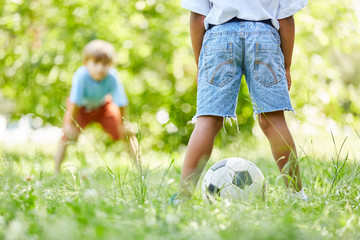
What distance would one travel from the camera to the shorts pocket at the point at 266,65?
2.08m

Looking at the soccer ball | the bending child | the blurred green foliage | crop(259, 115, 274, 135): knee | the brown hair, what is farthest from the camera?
the blurred green foliage

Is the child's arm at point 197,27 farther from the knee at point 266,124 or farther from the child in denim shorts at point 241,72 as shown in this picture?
the knee at point 266,124

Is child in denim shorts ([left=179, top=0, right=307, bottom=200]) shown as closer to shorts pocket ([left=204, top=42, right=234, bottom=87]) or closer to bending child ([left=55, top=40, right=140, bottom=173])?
shorts pocket ([left=204, top=42, right=234, bottom=87])

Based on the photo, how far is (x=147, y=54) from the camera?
17.6 ft

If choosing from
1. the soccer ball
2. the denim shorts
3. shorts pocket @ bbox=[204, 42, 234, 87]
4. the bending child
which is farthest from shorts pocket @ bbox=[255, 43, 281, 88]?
the bending child

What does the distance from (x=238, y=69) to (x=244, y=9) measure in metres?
0.30

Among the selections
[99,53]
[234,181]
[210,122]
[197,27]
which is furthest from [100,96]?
[234,181]

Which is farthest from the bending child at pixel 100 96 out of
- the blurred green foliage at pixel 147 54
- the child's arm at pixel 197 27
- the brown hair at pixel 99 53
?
the child's arm at pixel 197 27

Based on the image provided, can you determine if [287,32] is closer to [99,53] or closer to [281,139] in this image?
[281,139]

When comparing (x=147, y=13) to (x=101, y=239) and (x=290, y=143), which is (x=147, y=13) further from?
(x=101, y=239)

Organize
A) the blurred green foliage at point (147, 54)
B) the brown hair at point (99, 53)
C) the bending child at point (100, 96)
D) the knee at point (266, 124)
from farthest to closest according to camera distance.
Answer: the blurred green foliage at point (147, 54) < the brown hair at point (99, 53) < the bending child at point (100, 96) < the knee at point (266, 124)

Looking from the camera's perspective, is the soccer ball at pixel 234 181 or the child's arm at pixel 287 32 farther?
the child's arm at pixel 287 32

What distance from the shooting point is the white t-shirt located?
6.95 ft

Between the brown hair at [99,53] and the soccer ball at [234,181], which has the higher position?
the brown hair at [99,53]
